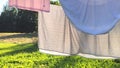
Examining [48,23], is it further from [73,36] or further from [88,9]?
[88,9]

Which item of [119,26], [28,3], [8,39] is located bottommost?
[8,39]

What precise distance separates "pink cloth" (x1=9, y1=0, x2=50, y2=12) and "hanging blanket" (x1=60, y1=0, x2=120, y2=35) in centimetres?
24

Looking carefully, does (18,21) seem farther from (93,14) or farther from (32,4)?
(93,14)

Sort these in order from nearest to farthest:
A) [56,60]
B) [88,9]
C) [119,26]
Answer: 1. [88,9]
2. [119,26]
3. [56,60]

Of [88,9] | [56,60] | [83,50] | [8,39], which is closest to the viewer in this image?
[88,9]

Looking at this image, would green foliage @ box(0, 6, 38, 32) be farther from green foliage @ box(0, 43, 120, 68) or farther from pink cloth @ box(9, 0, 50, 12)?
pink cloth @ box(9, 0, 50, 12)

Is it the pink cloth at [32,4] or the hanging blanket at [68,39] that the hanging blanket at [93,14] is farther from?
the hanging blanket at [68,39]

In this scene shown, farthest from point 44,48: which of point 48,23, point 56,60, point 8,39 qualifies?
point 8,39

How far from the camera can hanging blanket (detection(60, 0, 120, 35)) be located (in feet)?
13.9

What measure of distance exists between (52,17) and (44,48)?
0.51m

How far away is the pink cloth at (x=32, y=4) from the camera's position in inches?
179

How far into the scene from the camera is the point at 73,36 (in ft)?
17.5

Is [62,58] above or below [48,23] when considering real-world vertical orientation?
below

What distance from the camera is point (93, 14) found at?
4359mm
